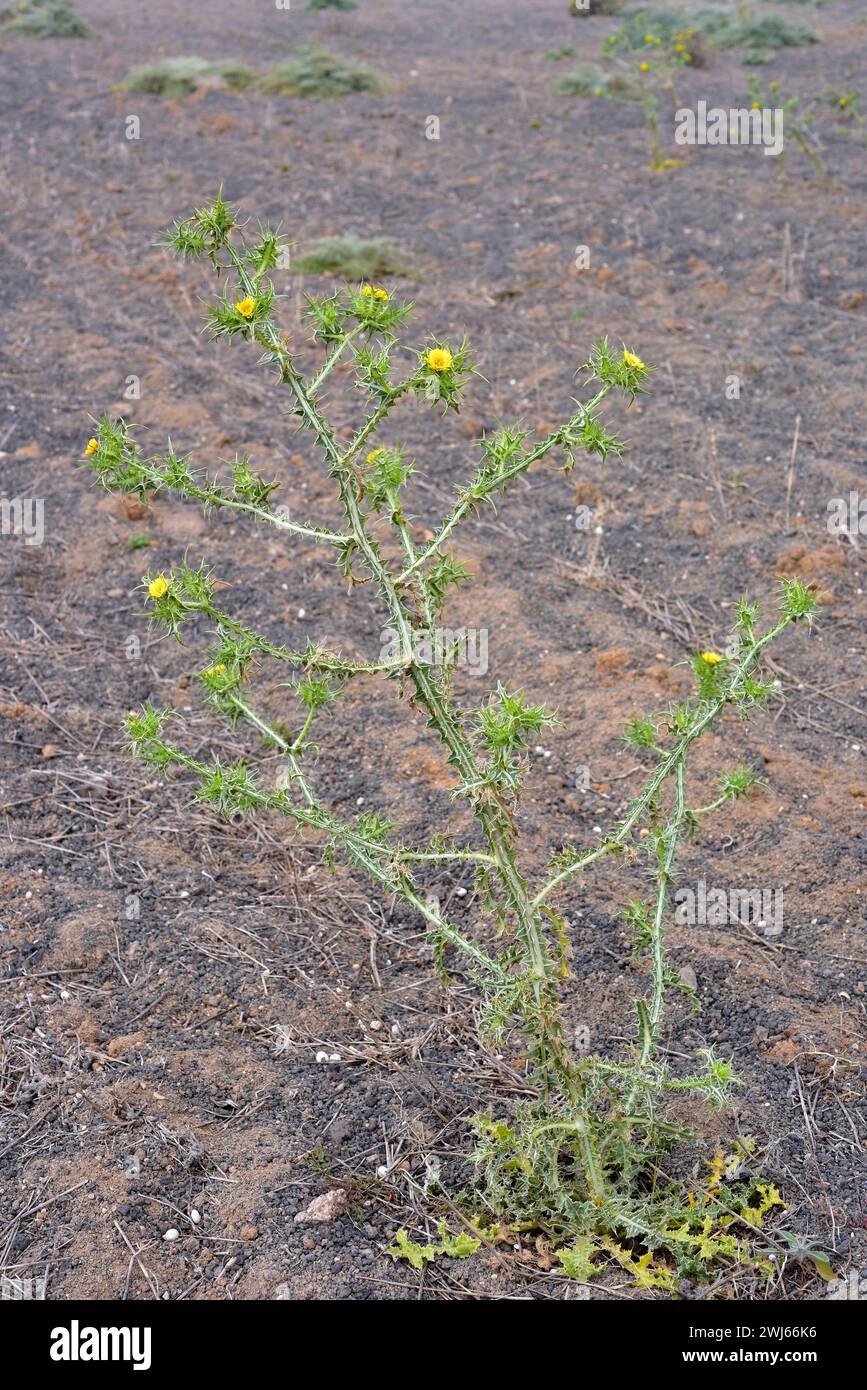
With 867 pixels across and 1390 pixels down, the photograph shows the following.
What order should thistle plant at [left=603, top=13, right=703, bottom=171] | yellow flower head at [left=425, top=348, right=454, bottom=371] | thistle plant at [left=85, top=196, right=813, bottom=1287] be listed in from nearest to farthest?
yellow flower head at [left=425, top=348, right=454, bottom=371] < thistle plant at [left=85, top=196, right=813, bottom=1287] < thistle plant at [left=603, top=13, right=703, bottom=171]

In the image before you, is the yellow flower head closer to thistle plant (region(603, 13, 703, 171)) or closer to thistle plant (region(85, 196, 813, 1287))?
thistle plant (region(85, 196, 813, 1287))

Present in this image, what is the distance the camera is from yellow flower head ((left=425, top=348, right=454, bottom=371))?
1925 mm

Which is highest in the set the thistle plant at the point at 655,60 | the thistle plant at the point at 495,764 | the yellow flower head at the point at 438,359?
the thistle plant at the point at 655,60

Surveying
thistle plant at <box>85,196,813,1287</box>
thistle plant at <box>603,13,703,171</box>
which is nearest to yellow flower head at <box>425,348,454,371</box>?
thistle plant at <box>85,196,813,1287</box>

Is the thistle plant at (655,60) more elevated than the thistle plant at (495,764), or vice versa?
the thistle plant at (655,60)

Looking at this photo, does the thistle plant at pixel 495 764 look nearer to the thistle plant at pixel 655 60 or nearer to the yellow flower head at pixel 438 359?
the yellow flower head at pixel 438 359

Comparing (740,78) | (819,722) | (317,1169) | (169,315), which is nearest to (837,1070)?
(317,1169)

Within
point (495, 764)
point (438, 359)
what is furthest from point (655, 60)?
point (495, 764)

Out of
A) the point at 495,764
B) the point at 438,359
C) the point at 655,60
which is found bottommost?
the point at 495,764

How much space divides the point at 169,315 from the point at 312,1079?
519 centimetres

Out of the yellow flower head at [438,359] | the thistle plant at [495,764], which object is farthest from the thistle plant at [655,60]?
the yellow flower head at [438,359]

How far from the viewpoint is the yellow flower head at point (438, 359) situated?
1925 millimetres

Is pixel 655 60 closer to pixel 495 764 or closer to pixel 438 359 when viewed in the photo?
pixel 438 359

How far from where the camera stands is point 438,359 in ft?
6.32
